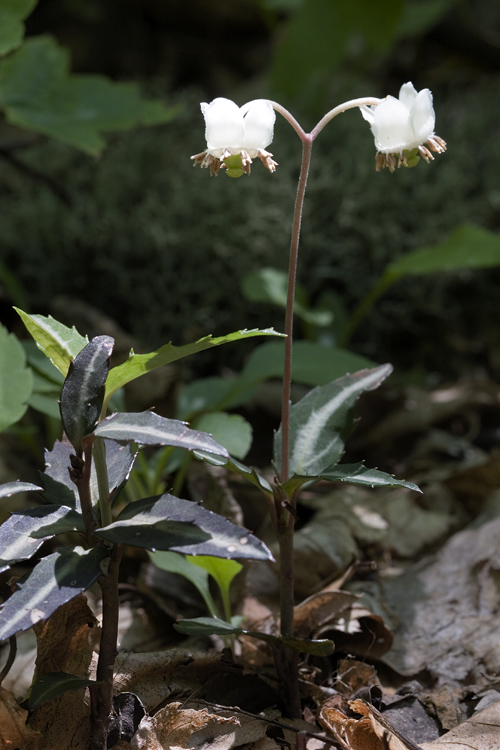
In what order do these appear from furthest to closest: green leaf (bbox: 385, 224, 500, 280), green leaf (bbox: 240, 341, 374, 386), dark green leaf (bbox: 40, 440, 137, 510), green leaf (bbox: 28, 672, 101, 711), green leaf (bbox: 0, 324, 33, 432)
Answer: green leaf (bbox: 385, 224, 500, 280) → green leaf (bbox: 240, 341, 374, 386) → green leaf (bbox: 0, 324, 33, 432) → dark green leaf (bbox: 40, 440, 137, 510) → green leaf (bbox: 28, 672, 101, 711)

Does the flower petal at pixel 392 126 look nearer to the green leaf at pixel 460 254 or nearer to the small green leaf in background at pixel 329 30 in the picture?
the green leaf at pixel 460 254

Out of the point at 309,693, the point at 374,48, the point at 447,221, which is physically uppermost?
the point at 374,48

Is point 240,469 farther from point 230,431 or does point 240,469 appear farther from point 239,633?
point 230,431

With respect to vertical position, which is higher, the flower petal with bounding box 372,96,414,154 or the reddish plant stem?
the flower petal with bounding box 372,96,414,154

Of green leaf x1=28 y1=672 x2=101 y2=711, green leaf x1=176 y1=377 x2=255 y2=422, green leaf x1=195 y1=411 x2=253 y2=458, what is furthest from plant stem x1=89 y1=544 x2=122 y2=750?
green leaf x1=176 y1=377 x2=255 y2=422

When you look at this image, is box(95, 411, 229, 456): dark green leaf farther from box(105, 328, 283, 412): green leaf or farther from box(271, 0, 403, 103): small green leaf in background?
box(271, 0, 403, 103): small green leaf in background

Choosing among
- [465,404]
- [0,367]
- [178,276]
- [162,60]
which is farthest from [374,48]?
[0,367]

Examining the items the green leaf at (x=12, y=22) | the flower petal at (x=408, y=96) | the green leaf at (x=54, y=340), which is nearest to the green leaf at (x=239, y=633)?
the green leaf at (x=54, y=340)

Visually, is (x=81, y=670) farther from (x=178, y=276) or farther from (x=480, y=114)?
(x=480, y=114)
